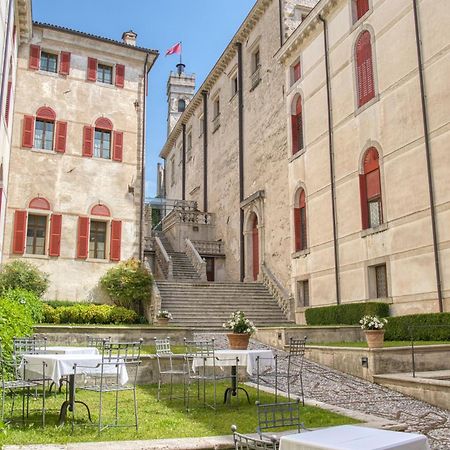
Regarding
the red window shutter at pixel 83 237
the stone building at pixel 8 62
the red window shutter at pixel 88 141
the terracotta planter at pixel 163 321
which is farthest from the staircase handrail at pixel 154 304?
the red window shutter at pixel 88 141

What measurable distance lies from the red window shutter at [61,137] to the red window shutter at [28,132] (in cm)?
97

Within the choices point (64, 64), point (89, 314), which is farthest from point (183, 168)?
point (89, 314)

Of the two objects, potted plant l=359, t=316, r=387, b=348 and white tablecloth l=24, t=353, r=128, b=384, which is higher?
potted plant l=359, t=316, r=387, b=348

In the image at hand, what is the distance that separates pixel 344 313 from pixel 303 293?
3987 millimetres

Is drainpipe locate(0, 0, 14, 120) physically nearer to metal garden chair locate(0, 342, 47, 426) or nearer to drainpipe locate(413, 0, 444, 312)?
metal garden chair locate(0, 342, 47, 426)

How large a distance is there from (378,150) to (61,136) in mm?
12473

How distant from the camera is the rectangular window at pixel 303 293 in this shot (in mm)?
21112

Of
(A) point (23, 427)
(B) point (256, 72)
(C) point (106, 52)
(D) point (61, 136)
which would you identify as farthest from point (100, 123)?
(A) point (23, 427)

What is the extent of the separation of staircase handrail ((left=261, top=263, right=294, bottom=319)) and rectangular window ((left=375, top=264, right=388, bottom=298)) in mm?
4938

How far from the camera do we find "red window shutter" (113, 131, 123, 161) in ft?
72.3

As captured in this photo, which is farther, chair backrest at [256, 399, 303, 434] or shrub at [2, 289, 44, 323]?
shrub at [2, 289, 44, 323]

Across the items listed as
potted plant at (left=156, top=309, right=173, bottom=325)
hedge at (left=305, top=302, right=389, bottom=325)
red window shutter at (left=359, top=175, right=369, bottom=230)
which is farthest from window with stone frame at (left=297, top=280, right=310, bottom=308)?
potted plant at (left=156, top=309, right=173, bottom=325)

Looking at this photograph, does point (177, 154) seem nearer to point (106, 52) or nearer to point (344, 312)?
point (106, 52)

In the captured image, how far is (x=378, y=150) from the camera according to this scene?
1702 cm
